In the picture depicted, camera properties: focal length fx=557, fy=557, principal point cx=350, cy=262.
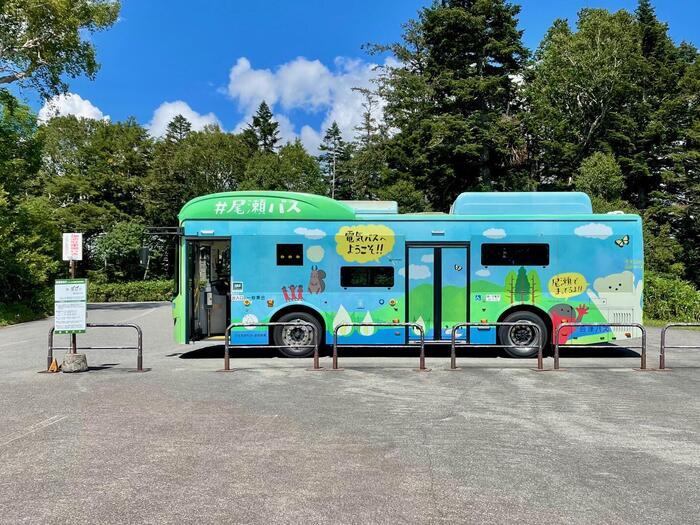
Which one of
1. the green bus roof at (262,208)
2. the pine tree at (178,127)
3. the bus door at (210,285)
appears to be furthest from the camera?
the pine tree at (178,127)

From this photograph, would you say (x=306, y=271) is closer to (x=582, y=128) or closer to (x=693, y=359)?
(x=693, y=359)

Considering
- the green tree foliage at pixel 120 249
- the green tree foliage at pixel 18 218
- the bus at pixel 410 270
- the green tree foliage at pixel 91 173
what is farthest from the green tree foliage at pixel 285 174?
the bus at pixel 410 270

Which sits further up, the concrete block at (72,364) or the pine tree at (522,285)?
the pine tree at (522,285)

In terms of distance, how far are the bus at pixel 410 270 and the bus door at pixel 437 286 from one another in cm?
2

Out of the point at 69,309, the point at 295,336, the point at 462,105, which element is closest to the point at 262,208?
the point at 295,336

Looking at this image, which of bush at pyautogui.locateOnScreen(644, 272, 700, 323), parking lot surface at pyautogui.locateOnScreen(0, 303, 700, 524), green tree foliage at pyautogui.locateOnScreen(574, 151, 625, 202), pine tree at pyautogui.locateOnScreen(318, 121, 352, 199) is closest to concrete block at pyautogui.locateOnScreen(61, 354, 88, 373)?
parking lot surface at pyautogui.locateOnScreen(0, 303, 700, 524)

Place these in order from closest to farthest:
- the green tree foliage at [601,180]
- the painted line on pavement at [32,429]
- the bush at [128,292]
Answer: the painted line on pavement at [32,429] → the green tree foliage at [601,180] → the bush at [128,292]

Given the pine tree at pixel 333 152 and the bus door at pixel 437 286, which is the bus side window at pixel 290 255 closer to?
the bus door at pixel 437 286

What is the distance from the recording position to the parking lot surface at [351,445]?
4.29m

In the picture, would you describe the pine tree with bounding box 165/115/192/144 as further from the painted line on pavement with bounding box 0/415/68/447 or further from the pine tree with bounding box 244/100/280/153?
the painted line on pavement with bounding box 0/415/68/447

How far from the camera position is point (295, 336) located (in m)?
11.8

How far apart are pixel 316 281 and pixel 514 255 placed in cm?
423

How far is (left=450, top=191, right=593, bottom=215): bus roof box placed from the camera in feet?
39.3

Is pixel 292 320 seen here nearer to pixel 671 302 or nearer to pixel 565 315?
pixel 565 315
